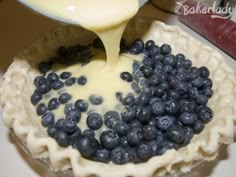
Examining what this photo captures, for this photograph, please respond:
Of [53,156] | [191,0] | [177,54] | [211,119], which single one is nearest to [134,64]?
[177,54]

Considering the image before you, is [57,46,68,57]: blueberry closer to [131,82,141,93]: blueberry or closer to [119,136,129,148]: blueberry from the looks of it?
[131,82,141,93]: blueberry

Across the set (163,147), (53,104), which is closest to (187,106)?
(163,147)

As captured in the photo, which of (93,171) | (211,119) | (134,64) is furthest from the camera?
(134,64)

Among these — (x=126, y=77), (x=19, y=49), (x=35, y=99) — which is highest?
(x=126, y=77)

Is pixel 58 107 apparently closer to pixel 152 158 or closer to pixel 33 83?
pixel 33 83

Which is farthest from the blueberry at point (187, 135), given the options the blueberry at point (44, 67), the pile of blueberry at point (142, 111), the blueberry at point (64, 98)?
the blueberry at point (44, 67)

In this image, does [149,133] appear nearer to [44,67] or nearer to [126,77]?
[126,77]

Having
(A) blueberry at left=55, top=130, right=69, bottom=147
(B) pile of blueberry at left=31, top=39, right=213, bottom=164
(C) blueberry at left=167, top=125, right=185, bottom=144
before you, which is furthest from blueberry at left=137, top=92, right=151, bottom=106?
(A) blueberry at left=55, top=130, right=69, bottom=147
